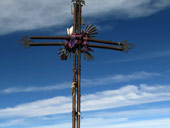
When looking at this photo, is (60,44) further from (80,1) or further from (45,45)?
(80,1)

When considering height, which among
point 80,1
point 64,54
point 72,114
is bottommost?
point 72,114

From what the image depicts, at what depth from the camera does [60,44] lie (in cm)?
Answer: 2728

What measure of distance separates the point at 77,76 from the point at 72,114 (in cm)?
349

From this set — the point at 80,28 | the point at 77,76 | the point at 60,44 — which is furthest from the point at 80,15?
the point at 77,76

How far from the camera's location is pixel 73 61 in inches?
1039

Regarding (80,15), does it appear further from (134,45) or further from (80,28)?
(134,45)

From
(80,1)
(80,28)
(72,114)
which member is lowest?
(72,114)

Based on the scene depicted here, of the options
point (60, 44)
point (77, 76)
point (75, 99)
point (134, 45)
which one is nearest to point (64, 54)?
point (60, 44)

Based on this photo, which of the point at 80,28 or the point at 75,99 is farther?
the point at 80,28

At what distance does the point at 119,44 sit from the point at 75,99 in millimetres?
7298

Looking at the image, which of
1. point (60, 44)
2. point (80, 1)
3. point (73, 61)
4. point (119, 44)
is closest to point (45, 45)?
point (60, 44)

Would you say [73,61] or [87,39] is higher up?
[87,39]

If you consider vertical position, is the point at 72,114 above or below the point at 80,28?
below

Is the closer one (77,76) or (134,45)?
(77,76)
